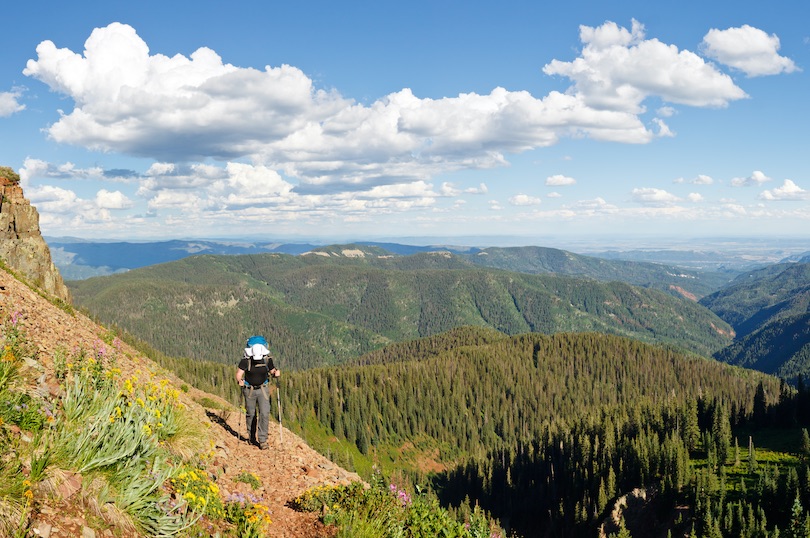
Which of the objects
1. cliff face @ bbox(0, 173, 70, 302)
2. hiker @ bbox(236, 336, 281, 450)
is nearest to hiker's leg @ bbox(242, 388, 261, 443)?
hiker @ bbox(236, 336, 281, 450)

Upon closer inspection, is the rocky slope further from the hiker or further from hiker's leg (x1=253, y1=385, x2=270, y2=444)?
the hiker

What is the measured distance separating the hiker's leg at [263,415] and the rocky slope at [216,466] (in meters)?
0.58

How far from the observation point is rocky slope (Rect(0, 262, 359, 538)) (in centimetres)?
705

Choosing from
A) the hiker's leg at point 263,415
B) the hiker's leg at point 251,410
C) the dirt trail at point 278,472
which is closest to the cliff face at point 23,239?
the hiker's leg at point 251,410

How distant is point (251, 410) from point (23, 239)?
59444mm

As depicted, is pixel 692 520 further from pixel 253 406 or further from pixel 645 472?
pixel 253 406

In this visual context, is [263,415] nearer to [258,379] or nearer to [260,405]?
[260,405]

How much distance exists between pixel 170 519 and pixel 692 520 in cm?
12352

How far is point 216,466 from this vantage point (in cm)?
1414

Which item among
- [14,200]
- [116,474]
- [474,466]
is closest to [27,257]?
[14,200]

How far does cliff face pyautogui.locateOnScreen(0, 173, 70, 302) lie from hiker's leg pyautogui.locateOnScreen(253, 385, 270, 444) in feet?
167

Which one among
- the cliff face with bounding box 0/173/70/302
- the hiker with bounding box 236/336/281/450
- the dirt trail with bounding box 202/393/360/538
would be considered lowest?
the dirt trail with bounding box 202/393/360/538

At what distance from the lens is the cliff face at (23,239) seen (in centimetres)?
5503

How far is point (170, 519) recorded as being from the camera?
8.33 m
